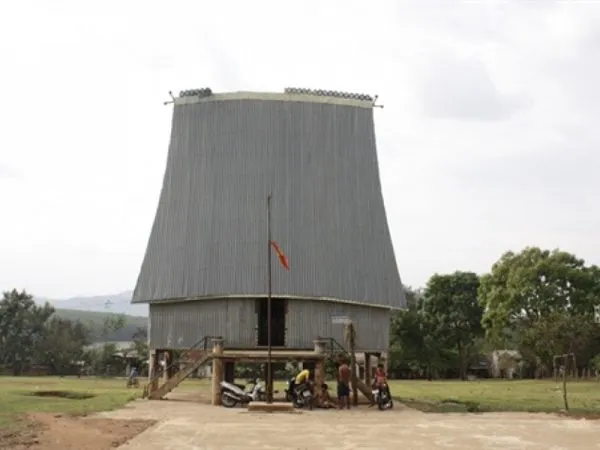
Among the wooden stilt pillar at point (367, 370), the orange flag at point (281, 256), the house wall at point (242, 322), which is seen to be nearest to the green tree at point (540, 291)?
the wooden stilt pillar at point (367, 370)

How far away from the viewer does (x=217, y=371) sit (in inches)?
907

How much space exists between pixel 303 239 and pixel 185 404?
679cm

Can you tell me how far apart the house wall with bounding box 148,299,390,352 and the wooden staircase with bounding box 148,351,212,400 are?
1.23 metres

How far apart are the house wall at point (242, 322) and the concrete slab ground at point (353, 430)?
4.83m

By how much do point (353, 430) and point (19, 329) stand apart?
57.0 metres

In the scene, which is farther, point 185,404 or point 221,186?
point 221,186

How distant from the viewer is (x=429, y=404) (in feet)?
81.9

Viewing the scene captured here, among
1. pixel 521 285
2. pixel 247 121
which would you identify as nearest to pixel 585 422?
pixel 247 121

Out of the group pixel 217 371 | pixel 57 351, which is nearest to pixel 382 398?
pixel 217 371

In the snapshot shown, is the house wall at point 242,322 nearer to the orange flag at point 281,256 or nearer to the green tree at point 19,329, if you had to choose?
the orange flag at point 281,256

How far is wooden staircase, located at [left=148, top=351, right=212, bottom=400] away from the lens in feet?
→ 76.8

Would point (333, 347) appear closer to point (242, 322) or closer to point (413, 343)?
point (242, 322)

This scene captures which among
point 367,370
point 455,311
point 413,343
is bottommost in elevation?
point 367,370

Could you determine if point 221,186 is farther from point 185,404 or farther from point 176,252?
point 185,404
